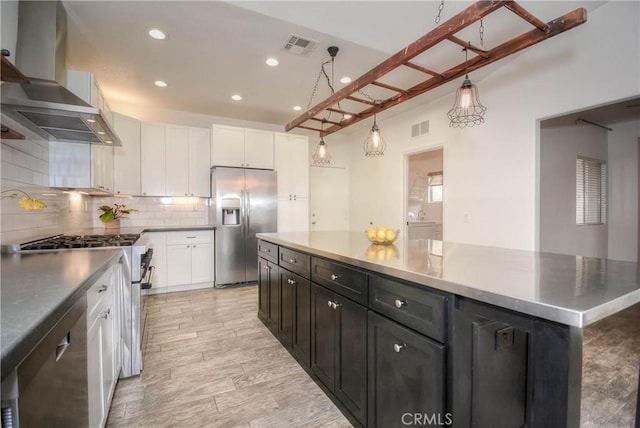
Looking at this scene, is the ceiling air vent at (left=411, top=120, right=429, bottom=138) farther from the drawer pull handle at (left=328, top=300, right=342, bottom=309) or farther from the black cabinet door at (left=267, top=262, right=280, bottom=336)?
the drawer pull handle at (left=328, top=300, right=342, bottom=309)

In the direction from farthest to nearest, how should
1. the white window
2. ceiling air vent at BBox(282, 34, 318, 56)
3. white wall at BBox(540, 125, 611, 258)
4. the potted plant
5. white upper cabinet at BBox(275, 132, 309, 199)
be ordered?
white upper cabinet at BBox(275, 132, 309, 199) → the white window → white wall at BBox(540, 125, 611, 258) → the potted plant → ceiling air vent at BBox(282, 34, 318, 56)


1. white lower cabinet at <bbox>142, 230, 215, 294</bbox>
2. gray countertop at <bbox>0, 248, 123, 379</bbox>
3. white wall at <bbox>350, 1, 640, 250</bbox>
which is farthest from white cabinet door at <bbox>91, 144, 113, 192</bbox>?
white wall at <bbox>350, 1, 640, 250</bbox>

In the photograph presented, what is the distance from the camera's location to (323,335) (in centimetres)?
192

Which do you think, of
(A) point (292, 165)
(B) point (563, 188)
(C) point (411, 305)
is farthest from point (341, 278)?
(B) point (563, 188)

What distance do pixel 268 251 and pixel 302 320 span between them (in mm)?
846

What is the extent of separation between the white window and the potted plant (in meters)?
6.38

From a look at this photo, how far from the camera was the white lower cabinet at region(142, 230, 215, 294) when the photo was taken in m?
4.20

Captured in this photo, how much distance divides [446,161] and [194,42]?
11.3ft

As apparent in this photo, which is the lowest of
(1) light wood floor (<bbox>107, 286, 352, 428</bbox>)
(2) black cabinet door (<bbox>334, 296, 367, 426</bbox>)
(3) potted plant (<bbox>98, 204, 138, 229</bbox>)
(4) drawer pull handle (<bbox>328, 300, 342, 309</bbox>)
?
(1) light wood floor (<bbox>107, 286, 352, 428</bbox>)

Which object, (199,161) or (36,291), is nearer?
(36,291)

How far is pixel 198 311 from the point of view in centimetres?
349

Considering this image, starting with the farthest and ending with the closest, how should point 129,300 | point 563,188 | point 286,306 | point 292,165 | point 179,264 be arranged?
point 292,165 < point 179,264 < point 563,188 < point 286,306 < point 129,300

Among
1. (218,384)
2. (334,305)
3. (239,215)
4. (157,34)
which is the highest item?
(157,34)

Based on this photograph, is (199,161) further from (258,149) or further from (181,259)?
(181,259)
